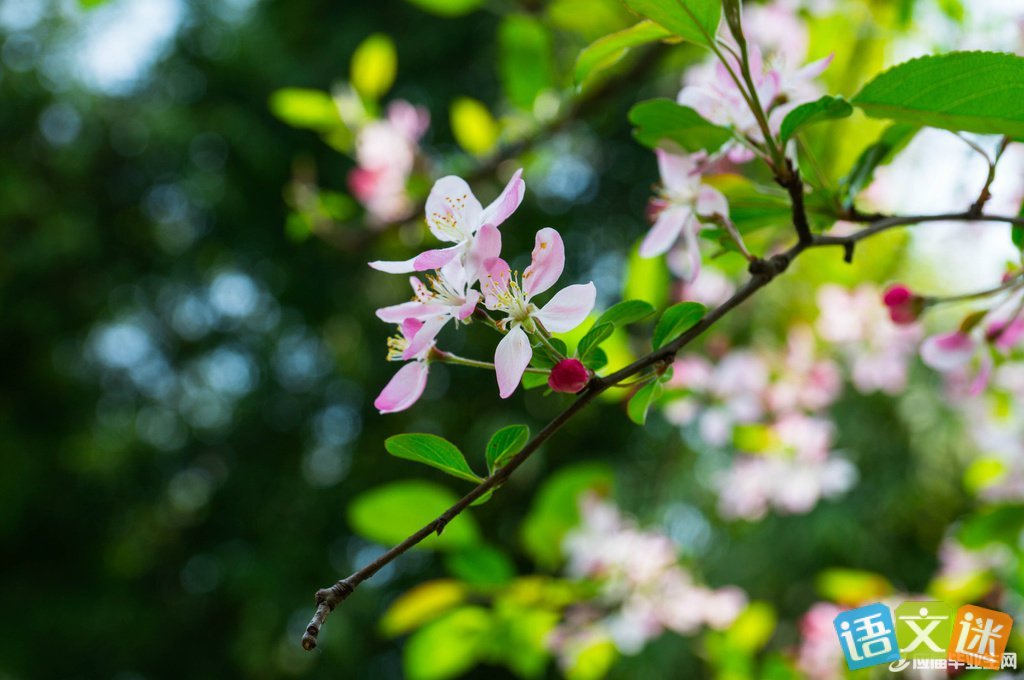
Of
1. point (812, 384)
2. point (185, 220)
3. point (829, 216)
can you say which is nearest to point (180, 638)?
point (185, 220)

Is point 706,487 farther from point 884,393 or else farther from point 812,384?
point 812,384

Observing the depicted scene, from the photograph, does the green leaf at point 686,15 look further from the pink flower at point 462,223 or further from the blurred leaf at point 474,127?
the blurred leaf at point 474,127

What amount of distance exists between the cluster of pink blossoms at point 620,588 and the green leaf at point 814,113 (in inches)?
26.7

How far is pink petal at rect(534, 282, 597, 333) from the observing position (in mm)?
345

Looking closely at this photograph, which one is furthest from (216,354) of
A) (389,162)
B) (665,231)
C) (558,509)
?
(665,231)

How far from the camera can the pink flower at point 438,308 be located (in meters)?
0.34

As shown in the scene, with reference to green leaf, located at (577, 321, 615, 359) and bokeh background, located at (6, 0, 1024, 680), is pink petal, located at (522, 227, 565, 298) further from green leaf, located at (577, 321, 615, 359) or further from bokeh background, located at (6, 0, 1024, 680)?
bokeh background, located at (6, 0, 1024, 680)

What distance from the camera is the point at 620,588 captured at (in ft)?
3.56

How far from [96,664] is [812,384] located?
13.5ft

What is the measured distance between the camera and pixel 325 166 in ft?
15.0

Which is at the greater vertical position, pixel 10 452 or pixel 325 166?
pixel 325 166

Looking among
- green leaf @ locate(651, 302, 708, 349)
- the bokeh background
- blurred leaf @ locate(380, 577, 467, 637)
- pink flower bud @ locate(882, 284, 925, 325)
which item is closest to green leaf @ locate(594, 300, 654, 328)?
green leaf @ locate(651, 302, 708, 349)

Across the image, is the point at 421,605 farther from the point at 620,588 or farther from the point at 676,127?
the point at 676,127

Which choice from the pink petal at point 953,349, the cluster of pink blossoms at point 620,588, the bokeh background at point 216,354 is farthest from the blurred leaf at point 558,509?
the bokeh background at point 216,354
